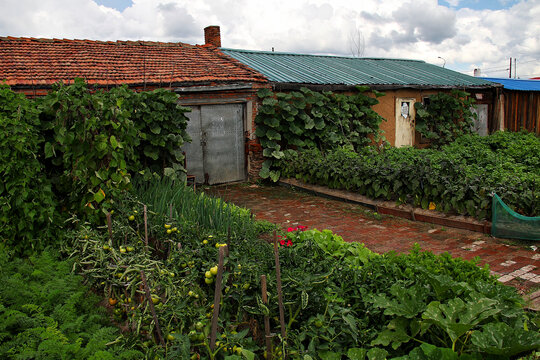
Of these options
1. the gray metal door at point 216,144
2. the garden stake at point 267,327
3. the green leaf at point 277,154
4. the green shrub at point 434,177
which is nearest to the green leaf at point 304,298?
the garden stake at point 267,327

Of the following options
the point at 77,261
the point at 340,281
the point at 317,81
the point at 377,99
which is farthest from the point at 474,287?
the point at 377,99

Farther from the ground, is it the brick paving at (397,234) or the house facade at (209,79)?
the house facade at (209,79)

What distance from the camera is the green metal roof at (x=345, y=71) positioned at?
12.5 metres

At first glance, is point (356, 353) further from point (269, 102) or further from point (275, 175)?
point (269, 102)

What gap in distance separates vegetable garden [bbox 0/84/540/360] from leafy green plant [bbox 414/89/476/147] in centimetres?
1151

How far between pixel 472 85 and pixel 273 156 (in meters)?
9.71

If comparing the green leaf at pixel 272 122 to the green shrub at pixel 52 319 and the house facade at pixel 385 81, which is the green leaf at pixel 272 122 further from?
the green shrub at pixel 52 319

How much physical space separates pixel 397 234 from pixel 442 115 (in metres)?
9.91

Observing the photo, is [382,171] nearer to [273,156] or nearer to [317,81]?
[273,156]

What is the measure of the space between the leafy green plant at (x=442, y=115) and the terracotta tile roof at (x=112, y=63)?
664 cm

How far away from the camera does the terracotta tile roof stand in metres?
9.34

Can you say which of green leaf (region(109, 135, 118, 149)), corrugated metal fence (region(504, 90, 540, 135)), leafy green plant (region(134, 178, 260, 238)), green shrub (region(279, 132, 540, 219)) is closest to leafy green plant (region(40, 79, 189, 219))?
green leaf (region(109, 135, 118, 149))

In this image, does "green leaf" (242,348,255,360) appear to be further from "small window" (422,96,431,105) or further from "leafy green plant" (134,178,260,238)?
"small window" (422,96,431,105)

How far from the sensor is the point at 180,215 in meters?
4.80
